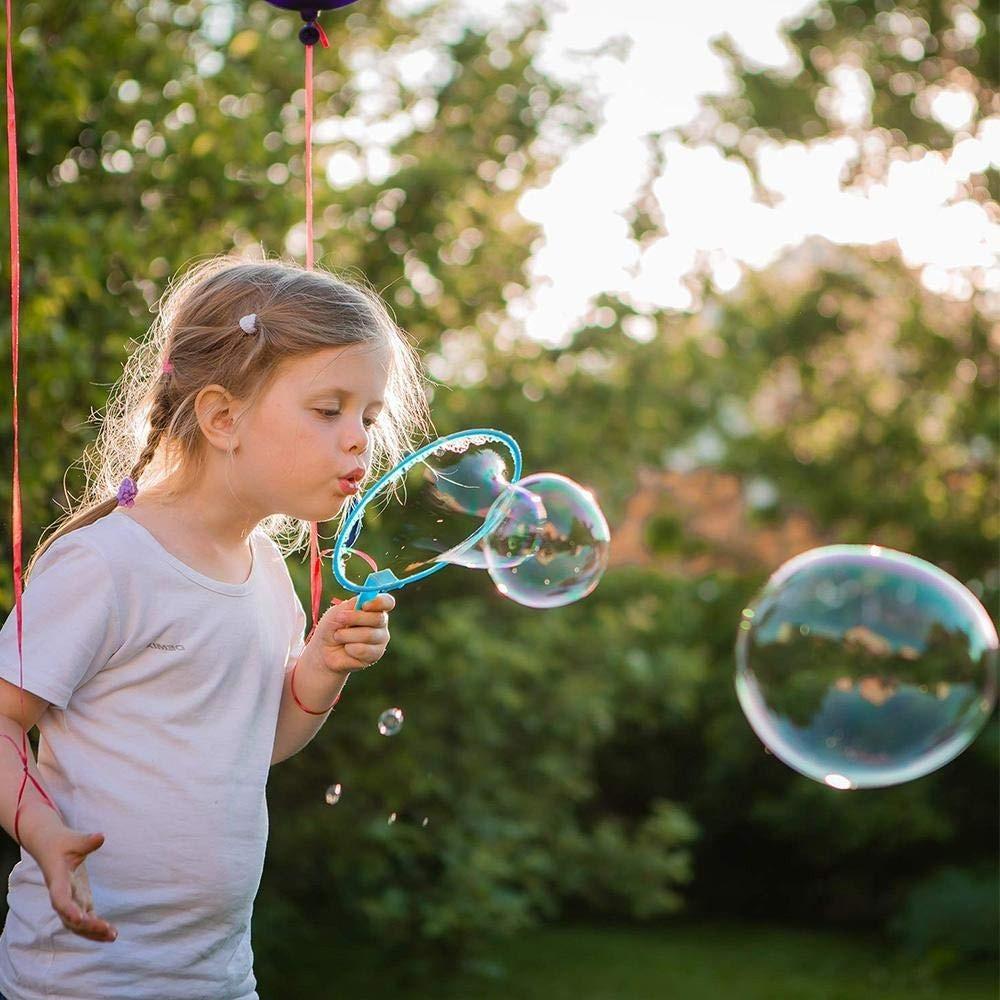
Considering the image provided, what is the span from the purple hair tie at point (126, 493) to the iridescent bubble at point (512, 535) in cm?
60

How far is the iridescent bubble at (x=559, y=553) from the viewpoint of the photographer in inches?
101

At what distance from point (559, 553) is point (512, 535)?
0.62 ft

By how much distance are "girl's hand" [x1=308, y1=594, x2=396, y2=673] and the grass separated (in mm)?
4227

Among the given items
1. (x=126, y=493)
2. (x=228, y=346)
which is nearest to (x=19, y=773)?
(x=126, y=493)

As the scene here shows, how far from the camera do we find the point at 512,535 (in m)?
2.45

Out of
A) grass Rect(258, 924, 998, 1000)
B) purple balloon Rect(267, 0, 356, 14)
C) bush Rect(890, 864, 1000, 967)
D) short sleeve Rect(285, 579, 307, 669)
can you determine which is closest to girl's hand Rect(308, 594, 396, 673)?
short sleeve Rect(285, 579, 307, 669)

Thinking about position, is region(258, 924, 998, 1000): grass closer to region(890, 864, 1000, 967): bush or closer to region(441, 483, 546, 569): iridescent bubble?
region(890, 864, 1000, 967): bush

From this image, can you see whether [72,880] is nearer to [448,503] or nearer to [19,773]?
[19,773]

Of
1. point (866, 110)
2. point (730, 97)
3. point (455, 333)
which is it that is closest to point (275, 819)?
point (455, 333)

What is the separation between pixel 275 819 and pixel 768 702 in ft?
7.34

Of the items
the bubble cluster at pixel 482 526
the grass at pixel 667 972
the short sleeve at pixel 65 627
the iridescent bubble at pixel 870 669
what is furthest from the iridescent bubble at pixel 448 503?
the grass at pixel 667 972

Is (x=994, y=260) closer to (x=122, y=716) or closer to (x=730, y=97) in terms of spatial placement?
(x=730, y=97)

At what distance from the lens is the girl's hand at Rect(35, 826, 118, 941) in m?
1.46

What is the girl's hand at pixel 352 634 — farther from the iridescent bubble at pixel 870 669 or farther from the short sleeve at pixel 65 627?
the iridescent bubble at pixel 870 669
